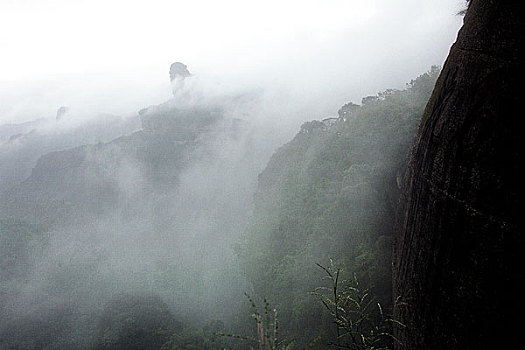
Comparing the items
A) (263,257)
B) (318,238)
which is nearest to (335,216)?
(318,238)

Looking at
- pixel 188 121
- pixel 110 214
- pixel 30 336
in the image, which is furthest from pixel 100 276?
pixel 188 121

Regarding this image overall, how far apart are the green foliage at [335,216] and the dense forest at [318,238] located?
127 millimetres

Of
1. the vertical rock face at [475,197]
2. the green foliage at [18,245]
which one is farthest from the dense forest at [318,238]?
the green foliage at [18,245]

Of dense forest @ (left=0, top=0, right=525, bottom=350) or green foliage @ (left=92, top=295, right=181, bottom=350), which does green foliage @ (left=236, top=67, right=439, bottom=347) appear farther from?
green foliage @ (left=92, top=295, right=181, bottom=350)

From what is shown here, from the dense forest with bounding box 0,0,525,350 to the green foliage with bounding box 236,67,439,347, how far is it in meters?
0.13

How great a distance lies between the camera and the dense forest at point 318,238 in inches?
122

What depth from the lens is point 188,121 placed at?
99625mm

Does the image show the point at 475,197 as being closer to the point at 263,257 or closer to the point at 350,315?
the point at 350,315

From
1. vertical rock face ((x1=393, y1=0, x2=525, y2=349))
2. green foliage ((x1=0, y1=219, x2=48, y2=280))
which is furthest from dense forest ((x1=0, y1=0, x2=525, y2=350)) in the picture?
green foliage ((x1=0, y1=219, x2=48, y2=280))

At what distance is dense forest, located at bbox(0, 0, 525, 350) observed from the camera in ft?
10.2

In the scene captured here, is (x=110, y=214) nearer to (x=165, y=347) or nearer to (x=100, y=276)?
(x=100, y=276)

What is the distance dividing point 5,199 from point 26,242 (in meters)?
53.0

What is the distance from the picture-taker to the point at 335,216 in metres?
18.5

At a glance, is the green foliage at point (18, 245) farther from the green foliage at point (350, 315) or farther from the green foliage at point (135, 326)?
the green foliage at point (350, 315)
